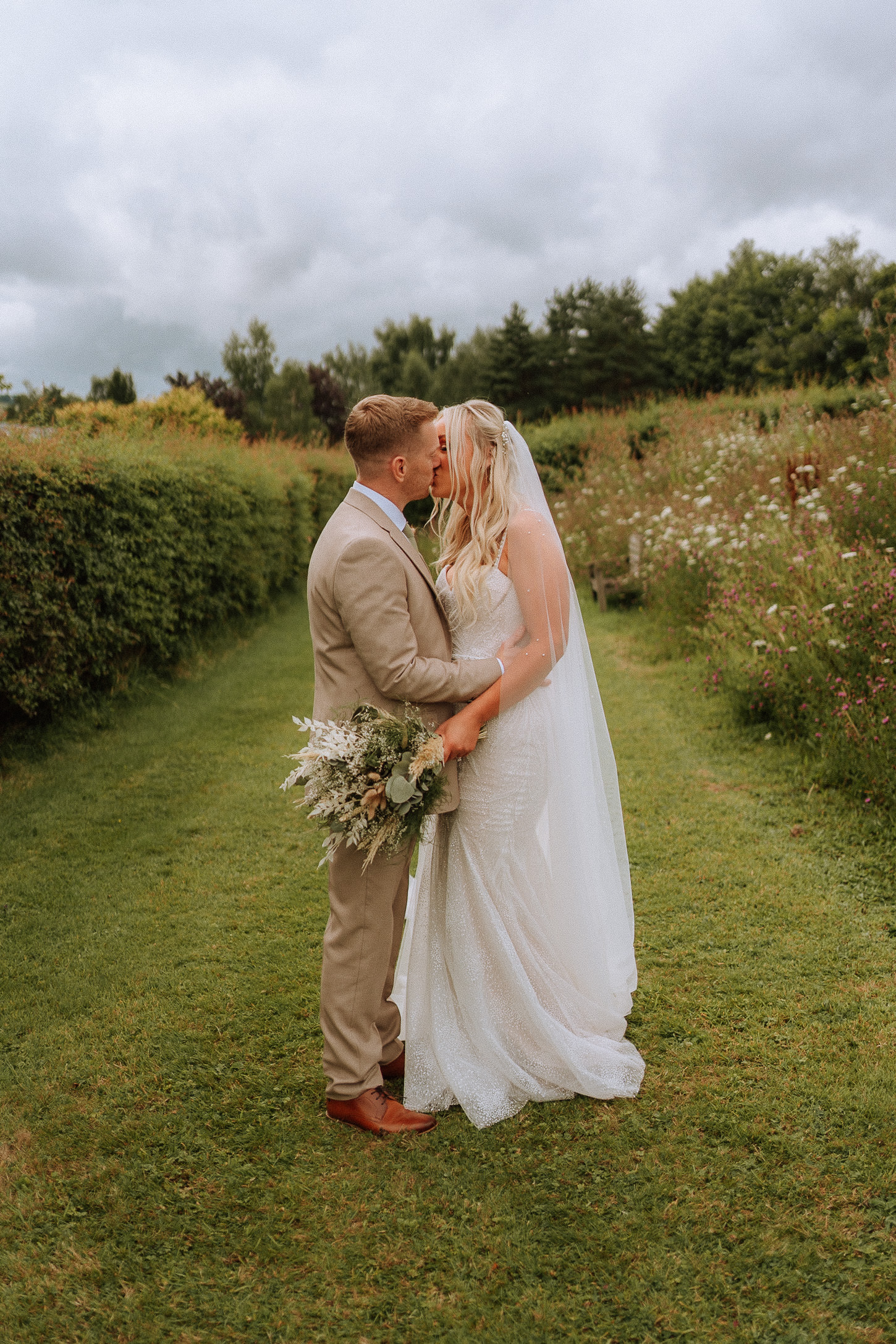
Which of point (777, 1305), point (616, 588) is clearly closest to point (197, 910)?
point (777, 1305)

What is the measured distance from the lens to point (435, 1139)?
2906mm

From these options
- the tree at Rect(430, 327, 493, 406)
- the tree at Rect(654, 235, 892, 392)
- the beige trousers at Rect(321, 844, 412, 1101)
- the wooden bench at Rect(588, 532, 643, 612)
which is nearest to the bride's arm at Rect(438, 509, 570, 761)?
the beige trousers at Rect(321, 844, 412, 1101)

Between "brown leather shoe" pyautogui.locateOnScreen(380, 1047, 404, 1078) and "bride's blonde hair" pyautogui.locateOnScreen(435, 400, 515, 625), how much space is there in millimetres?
1652

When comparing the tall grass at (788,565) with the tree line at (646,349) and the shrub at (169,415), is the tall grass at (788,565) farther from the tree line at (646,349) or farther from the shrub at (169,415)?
the tree line at (646,349)

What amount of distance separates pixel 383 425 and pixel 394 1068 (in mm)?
2290

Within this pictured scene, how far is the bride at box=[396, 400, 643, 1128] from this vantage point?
2986mm

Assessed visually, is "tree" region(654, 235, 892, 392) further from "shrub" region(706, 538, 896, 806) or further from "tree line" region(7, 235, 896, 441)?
"shrub" region(706, 538, 896, 806)

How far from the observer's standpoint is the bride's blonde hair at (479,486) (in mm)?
2971

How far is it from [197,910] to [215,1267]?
2379 millimetres

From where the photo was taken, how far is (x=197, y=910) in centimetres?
467

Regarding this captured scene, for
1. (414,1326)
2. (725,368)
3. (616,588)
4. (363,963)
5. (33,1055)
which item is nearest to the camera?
(414,1326)

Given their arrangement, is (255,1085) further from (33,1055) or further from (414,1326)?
(414,1326)

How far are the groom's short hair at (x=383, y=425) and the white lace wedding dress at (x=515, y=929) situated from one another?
55cm

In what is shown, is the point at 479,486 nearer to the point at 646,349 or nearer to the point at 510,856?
the point at 510,856
